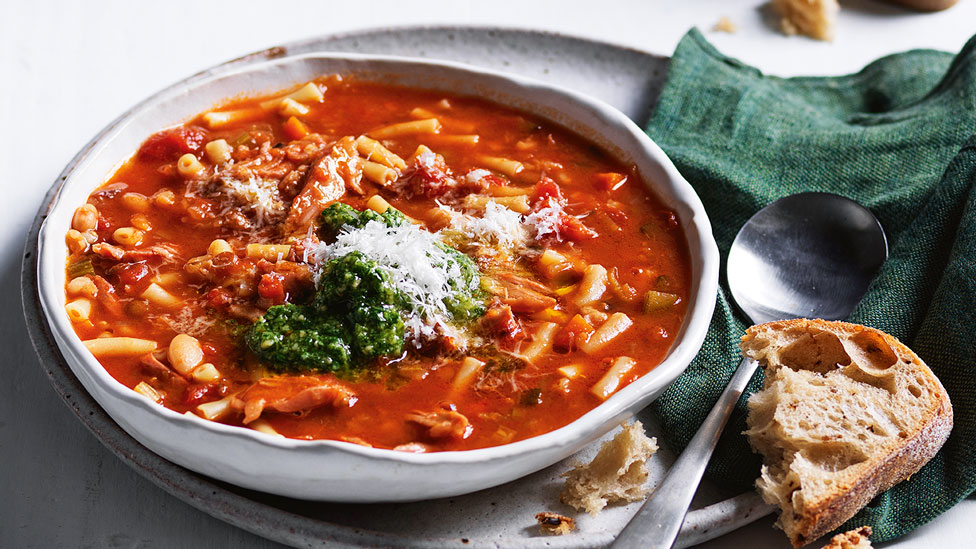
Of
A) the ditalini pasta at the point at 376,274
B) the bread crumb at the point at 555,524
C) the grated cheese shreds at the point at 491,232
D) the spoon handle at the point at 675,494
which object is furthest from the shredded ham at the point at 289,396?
the spoon handle at the point at 675,494

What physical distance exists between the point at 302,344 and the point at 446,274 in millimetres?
647

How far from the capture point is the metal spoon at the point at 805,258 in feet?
14.5

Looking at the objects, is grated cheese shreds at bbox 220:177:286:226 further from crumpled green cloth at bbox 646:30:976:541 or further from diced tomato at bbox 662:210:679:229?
crumpled green cloth at bbox 646:30:976:541

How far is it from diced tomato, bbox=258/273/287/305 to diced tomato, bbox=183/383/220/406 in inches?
17.5

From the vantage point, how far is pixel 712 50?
223 inches

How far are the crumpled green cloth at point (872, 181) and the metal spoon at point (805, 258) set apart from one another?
0.10m

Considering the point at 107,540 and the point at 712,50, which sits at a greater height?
the point at 712,50

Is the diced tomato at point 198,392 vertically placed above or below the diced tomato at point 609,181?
below

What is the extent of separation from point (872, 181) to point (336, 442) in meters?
3.24

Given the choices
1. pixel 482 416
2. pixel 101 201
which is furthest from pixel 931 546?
pixel 101 201

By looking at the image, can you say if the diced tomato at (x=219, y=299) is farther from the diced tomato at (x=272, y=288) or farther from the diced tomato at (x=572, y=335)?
the diced tomato at (x=572, y=335)

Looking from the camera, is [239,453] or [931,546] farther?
[931,546]

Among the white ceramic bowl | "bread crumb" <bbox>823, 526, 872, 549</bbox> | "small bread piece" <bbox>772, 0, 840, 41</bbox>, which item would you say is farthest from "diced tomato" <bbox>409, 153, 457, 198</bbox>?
"small bread piece" <bbox>772, 0, 840, 41</bbox>

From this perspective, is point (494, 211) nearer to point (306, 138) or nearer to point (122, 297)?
point (306, 138)
